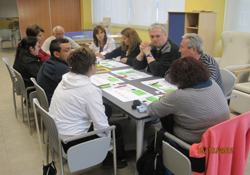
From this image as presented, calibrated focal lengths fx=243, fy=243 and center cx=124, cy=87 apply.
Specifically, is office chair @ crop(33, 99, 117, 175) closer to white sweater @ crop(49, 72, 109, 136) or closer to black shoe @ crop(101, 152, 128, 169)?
white sweater @ crop(49, 72, 109, 136)

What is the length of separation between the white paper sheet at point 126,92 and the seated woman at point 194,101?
50cm

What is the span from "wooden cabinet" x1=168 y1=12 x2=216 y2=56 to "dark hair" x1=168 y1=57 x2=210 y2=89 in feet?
9.88

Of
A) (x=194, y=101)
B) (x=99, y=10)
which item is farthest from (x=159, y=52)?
(x=99, y=10)

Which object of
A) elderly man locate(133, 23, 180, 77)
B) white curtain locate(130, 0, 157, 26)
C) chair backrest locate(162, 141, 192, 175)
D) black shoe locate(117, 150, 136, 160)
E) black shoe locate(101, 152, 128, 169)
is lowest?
black shoe locate(101, 152, 128, 169)

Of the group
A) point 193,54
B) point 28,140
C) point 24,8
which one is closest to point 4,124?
point 28,140

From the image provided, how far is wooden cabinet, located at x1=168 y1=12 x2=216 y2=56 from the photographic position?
174 inches

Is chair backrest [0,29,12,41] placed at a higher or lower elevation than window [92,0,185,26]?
lower

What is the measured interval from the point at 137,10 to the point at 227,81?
4902 mm

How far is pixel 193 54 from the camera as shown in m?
2.42

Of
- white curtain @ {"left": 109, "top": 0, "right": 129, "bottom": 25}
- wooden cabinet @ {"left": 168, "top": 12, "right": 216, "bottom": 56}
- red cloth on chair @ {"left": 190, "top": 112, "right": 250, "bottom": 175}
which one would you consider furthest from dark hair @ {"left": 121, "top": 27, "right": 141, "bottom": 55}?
white curtain @ {"left": 109, "top": 0, "right": 129, "bottom": 25}

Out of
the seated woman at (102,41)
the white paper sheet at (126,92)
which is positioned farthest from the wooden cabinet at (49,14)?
the white paper sheet at (126,92)

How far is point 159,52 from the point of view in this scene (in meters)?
2.98

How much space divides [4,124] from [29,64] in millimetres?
950

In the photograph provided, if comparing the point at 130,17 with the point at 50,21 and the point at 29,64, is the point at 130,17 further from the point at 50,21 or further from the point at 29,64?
the point at 29,64
